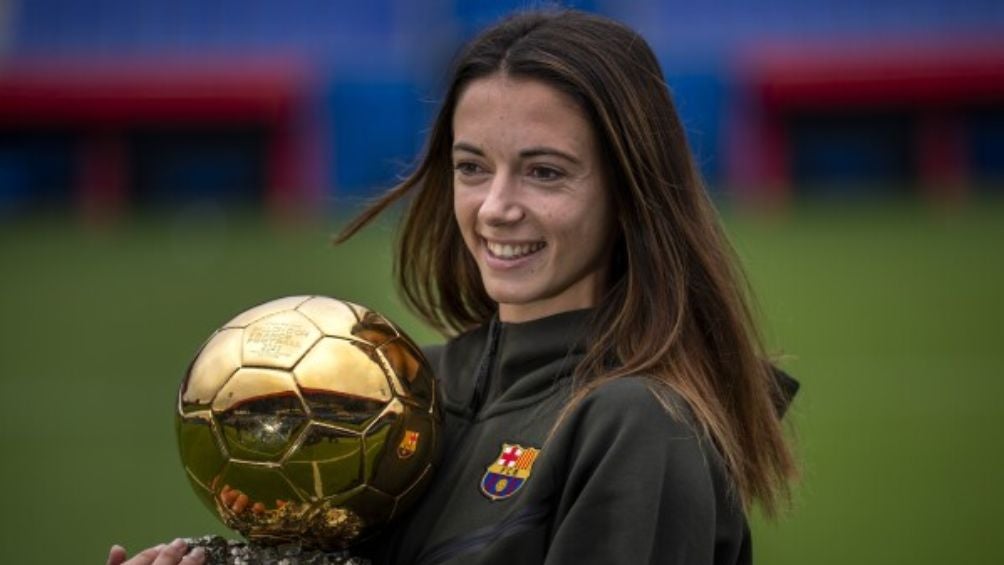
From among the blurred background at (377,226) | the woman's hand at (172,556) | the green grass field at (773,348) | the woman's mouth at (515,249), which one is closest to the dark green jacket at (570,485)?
the woman's mouth at (515,249)

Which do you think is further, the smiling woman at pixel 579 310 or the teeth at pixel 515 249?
the teeth at pixel 515 249

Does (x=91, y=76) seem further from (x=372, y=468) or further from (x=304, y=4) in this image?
(x=372, y=468)

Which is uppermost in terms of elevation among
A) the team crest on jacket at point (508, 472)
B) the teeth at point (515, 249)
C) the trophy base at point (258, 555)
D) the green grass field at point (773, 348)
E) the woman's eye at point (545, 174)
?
the woman's eye at point (545, 174)

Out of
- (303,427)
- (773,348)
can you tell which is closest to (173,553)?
(303,427)

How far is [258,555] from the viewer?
228 centimetres

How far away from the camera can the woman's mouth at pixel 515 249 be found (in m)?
2.49

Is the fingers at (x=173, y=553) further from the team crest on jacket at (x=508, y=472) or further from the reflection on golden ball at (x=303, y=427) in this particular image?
the team crest on jacket at (x=508, y=472)

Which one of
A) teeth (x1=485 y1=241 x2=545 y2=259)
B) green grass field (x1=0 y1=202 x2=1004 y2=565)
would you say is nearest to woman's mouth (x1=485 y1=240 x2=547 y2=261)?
teeth (x1=485 y1=241 x2=545 y2=259)

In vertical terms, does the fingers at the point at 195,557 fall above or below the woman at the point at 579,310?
below

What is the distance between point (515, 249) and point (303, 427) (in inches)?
18.2

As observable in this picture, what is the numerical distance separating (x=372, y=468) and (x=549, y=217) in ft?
1.57

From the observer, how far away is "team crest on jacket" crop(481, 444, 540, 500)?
2293mm

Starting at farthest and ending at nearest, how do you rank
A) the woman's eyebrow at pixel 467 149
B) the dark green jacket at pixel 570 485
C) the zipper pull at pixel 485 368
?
the zipper pull at pixel 485 368, the woman's eyebrow at pixel 467 149, the dark green jacket at pixel 570 485

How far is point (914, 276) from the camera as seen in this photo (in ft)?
36.7
